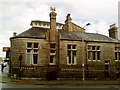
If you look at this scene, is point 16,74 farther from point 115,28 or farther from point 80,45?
point 115,28

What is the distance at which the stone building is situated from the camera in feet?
109

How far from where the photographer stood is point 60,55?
34.6 metres

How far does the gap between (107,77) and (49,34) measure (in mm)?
11060

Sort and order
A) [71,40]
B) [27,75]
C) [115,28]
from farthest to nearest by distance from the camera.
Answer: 1. [115,28]
2. [71,40]
3. [27,75]

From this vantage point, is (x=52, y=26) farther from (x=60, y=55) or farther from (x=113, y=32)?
(x=113, y=32)

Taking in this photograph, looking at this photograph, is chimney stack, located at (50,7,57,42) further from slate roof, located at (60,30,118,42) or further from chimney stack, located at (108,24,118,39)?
chimney stack, located at (108,24,118,39)

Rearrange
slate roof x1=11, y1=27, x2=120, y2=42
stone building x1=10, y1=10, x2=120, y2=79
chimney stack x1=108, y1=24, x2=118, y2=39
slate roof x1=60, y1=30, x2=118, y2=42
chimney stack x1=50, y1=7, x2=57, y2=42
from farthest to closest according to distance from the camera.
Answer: chimney stack x1=108, y1=24, x2=118, y2=39
slate roof x1=60, y1=30, x2=118, y2=42
chimney stack x1=50, y1=7, x2=57, y2=42
slate roof x1=11, y1=27, x2=120, y2=42
stone building x1=10, y1=10, x2=120, y2=79

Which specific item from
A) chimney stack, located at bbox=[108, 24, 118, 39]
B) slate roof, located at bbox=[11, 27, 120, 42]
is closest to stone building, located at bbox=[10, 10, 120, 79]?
slate roof, located at bbox=[11, 27, 120, 42]

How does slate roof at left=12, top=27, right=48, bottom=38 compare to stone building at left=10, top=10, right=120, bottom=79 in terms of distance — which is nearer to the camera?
stone building at left=10, top=10, right=120, bottom=79

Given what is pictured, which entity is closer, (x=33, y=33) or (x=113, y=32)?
(x=33, y=33)

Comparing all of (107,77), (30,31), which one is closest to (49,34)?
(30,31)

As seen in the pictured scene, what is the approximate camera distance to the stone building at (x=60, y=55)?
3316 centimetres


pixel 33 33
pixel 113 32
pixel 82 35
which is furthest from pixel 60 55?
pixel 113 32

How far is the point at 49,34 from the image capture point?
114 feet
